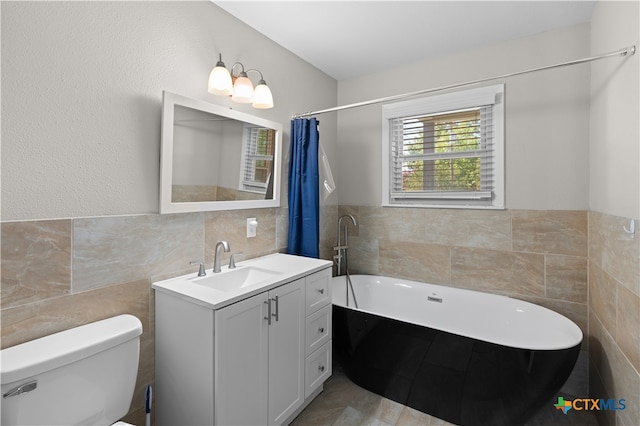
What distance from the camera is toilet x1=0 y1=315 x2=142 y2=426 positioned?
99 centimetres

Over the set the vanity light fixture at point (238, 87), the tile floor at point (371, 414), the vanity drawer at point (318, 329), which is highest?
the vanity light fixture at point (238, 87)

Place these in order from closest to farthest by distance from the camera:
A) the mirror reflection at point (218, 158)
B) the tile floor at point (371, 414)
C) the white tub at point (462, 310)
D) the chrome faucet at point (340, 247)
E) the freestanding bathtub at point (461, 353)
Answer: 1. the freestanding bathtub at point (461, 353)
2. the mirror reflection at point (218, 158)
3. the tile floor at point (371, 414)
4. the white tub at point (462, 310)
5. the chrome faucet at point (340, 247)

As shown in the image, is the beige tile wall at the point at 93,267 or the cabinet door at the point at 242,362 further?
the cabinet door at the point at 242,362

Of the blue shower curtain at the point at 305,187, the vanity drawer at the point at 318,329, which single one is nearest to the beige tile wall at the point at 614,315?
the vanity drawer at the point at 318,329

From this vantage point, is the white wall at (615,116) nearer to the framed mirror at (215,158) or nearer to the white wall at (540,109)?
the white wall at (540,109)

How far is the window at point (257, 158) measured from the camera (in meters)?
2.08

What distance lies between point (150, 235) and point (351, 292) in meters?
1.78

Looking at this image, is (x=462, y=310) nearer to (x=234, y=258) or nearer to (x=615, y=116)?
(x=615, y=116)

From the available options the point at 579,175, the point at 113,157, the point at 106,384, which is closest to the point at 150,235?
the point at 113,157

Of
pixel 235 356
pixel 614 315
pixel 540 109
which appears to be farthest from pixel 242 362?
pixel 540 109

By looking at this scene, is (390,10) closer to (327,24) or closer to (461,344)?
(327,24)

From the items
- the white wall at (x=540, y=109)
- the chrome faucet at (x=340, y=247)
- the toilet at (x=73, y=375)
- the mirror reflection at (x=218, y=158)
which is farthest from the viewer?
the chrome faucet at (x=340, y=247)

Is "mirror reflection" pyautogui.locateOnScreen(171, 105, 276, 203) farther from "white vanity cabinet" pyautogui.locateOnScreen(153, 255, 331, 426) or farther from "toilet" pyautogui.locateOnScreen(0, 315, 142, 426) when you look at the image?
"toilet" pyautogui.locateOnScreen(0, 315, 142, 426)

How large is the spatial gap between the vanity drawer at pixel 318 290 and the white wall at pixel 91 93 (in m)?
0.99
